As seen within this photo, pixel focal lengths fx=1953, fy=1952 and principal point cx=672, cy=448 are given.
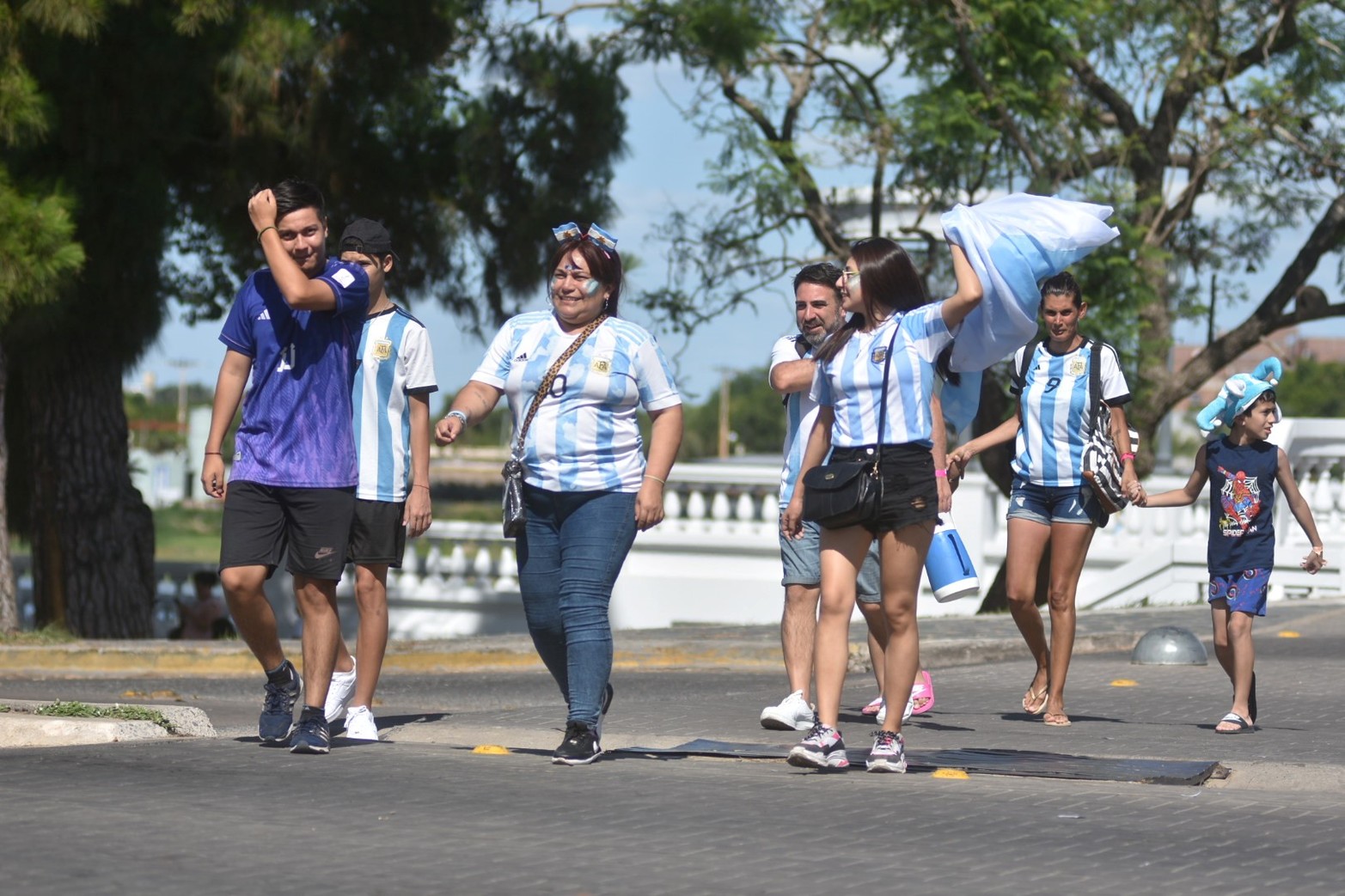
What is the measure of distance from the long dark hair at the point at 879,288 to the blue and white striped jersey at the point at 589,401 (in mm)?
615

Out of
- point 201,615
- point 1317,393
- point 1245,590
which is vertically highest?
point 1317,393

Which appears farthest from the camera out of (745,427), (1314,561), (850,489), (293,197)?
(745,427)

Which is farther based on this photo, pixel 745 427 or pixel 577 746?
pixel 745 427

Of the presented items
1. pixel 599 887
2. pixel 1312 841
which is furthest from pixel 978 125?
pixel 599 887

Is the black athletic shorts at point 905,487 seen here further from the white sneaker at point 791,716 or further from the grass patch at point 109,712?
the grass patch at point 109,712

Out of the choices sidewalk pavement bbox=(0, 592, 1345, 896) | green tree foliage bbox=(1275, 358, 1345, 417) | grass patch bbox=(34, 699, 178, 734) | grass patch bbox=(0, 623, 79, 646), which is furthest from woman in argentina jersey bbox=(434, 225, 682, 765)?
green tree foliage bbox=(1275, 358, 1345, 417)

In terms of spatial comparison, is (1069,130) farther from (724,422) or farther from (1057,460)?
(724,422)

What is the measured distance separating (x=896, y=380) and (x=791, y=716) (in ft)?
5.32

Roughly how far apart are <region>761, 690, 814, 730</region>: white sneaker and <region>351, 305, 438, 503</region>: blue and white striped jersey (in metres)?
1.61

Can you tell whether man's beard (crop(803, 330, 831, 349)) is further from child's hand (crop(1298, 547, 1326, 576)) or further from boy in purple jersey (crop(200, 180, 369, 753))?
child's hand (crop(1298, 547, 1326, 576))

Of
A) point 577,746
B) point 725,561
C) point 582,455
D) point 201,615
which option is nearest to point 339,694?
point 577,746

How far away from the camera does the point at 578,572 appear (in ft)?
21.2

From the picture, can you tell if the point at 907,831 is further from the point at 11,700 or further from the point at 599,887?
the point at 11,700

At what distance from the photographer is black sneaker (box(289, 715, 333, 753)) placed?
21.8 ft
